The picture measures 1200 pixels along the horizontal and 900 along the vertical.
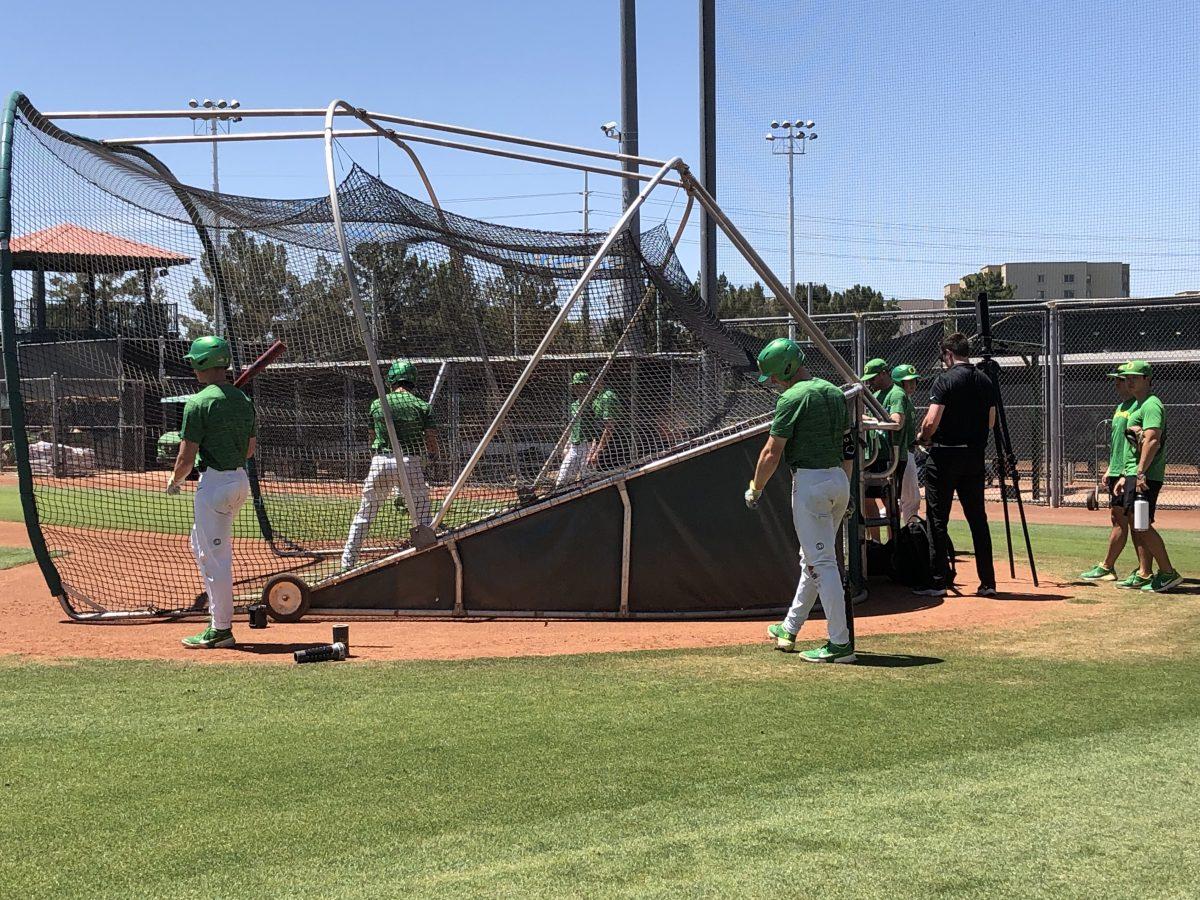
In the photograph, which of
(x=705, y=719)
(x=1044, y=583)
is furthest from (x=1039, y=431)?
(x=705, y=719)

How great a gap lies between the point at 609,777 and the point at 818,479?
9.41 ft

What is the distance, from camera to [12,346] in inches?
322

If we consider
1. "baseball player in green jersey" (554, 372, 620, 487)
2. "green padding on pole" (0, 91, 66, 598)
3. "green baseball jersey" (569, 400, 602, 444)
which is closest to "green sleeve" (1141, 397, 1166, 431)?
"baseball player in green jersey" (554, 372, 620, 487)

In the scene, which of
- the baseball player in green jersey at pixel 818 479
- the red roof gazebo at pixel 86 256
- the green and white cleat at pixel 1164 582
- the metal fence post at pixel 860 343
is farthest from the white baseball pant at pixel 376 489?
the metal fence post at pixel 860 343

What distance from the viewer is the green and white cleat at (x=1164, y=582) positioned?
32.1ft

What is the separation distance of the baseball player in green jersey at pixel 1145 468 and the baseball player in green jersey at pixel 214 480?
24.2 ft

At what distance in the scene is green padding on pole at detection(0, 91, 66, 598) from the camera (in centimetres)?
813

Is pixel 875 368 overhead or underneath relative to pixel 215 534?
overhead

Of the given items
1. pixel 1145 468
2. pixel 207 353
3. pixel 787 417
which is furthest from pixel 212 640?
pixel 1145 468

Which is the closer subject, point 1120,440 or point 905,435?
point 1120,440

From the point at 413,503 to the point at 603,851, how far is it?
16.4ft

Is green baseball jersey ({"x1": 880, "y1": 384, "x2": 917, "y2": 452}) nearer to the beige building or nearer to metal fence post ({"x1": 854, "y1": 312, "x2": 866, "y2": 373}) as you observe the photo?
metal fence post ({"x1": 854, "y1": 312, "x2": 866, "y2": 373})

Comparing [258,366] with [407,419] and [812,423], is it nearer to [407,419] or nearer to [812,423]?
[407,419]

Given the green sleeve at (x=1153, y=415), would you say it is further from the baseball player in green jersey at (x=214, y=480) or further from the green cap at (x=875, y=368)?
the baseball player in green jersey at (x=214, y=480)
